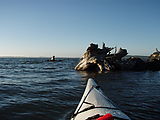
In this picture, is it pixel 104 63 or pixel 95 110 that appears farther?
pixel 104 63

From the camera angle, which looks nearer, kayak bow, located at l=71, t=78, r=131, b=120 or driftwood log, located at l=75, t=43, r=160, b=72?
kayak bow, located at l=71, t=78, r=131, b=120

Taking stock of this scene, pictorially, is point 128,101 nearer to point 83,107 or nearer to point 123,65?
point 83,107

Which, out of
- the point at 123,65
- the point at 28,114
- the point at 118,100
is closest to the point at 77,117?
the point at 28,114

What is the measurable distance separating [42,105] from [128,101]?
558cm

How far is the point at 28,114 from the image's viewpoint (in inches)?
341

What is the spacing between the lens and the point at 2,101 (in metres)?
10.9

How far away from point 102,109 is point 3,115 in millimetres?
5480

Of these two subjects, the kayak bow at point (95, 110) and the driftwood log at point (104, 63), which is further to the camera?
the driftwood log at point (104, 63)

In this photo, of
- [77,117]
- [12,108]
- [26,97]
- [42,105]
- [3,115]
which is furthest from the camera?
[26,97]

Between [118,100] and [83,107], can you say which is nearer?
[83,107]

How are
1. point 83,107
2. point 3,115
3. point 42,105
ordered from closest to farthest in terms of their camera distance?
point 83,107 < point 3,115 < point 42,105

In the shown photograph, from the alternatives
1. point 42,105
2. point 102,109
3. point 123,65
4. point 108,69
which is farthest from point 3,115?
point 123,65

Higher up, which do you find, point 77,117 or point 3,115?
point 77,117

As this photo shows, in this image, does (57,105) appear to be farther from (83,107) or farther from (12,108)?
(83,107)
